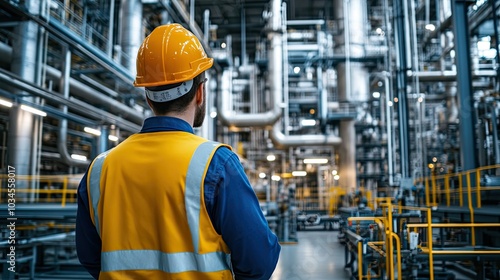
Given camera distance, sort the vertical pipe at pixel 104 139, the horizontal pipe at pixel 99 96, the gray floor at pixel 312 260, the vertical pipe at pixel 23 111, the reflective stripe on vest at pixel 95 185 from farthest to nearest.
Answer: the horizontal pipe at pixel 99 96, the vertical pipe at pixel 104 139, the vertical pipe at pixel 23 111, the gray floor at pixel 312 260, the reflective stripe on vest at pixel 95 185

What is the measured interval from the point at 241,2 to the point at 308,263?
1127cm

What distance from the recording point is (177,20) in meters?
13.5

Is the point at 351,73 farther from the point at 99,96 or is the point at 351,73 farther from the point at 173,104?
the point at 173,104

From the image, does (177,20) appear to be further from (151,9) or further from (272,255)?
(272,255)

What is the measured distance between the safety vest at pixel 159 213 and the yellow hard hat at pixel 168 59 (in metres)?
0.17

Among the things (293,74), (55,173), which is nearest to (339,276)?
(55,173)

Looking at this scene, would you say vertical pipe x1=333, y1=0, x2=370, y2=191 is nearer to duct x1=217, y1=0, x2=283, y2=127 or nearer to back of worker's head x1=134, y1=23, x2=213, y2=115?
duct x1=217, y1=0, x2=283, y2=127

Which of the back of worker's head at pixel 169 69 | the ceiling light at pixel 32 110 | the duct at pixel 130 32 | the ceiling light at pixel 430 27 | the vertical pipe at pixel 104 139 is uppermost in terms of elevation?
the ceiling light at pixel 430 27

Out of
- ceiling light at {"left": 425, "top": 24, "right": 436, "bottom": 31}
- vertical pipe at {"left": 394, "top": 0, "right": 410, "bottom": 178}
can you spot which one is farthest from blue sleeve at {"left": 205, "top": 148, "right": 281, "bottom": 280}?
ceiling light at {"left": 425, "top": 24, "right": 436, "bottom": 31}

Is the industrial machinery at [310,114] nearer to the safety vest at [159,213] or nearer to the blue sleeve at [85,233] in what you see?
the blue sleeve at [85,233]

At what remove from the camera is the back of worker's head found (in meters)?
1.21

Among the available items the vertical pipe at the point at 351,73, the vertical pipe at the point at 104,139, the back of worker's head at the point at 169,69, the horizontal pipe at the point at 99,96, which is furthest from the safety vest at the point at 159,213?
the vertical pipe at the point at 351,73

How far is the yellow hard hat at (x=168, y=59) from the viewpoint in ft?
3.95

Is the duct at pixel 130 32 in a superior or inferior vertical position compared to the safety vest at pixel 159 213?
superior
